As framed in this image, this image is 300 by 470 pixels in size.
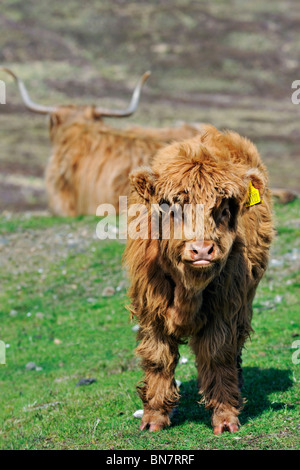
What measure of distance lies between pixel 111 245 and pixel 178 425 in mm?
5499

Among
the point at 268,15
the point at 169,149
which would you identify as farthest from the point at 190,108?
the point at 169,149

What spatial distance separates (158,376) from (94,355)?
2649 millimetres

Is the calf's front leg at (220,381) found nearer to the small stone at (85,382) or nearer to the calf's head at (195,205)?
the calf's head at (195,205)

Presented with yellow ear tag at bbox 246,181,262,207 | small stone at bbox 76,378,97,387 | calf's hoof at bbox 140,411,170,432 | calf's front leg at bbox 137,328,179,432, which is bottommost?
small stone at bbox 76,378,97,387

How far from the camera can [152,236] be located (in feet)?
16.5

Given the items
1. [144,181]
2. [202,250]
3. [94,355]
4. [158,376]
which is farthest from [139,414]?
[94,355]

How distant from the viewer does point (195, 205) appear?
4.62 m

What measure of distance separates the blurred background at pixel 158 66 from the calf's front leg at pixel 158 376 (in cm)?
1545

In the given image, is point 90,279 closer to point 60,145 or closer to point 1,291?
point 1,291

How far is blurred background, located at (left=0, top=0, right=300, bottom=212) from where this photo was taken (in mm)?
29866

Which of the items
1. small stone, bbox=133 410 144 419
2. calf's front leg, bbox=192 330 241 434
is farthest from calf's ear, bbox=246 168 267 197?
small stone, bbox=133 410 144 419

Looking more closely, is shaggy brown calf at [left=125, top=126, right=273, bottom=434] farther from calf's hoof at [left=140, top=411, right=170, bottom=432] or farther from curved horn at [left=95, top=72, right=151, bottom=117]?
curved horn at [left=95, top=72, right=151, bottom=117]

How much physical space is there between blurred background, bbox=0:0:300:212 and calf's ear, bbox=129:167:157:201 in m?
15.8

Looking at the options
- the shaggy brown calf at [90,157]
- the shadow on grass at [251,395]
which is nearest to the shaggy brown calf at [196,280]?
the shadow on grass at [251,395]
